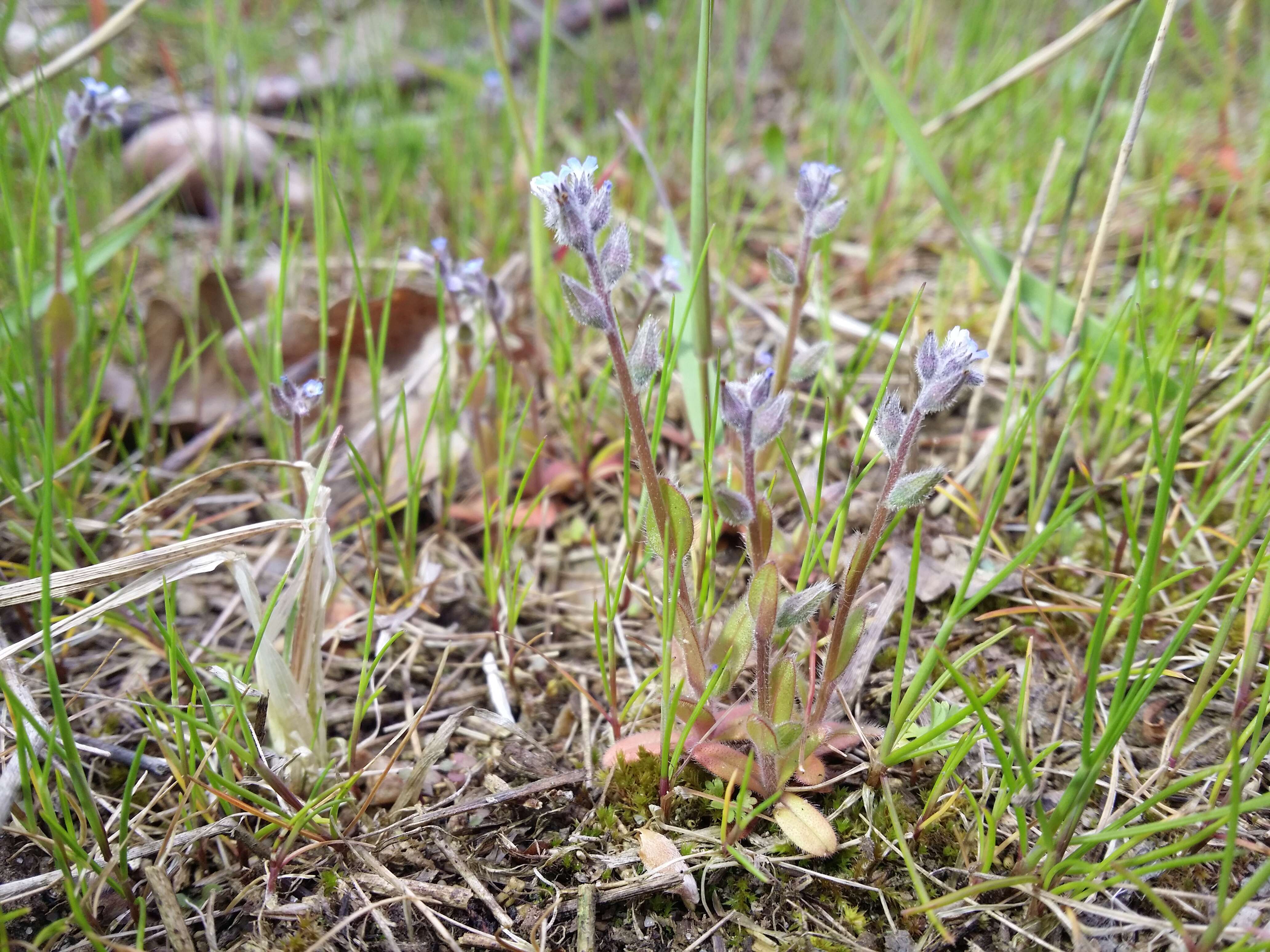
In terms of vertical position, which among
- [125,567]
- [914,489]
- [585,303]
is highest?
[585,303]

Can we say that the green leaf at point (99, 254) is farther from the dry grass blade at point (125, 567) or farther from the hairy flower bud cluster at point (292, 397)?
the dry grass blade at point (125, 567)

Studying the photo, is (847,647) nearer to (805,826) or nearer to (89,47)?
(805,826)

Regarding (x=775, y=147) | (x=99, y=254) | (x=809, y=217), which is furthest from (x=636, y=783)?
(x=775, y=147)

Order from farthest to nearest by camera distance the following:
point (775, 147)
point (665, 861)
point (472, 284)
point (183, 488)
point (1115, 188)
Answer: point (775, 147) → point (472, 284) → point (1115, 188) → point (183, 488) → point (665, 861)

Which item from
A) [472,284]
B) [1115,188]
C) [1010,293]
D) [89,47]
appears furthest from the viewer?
[89,47]

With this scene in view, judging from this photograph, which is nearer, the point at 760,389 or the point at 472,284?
the point at 760,389

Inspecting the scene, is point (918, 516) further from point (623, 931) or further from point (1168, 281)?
point (1168, 281)

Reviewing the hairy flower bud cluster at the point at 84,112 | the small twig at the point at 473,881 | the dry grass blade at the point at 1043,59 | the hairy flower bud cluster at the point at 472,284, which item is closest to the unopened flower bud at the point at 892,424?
the small twig at the point at 473,881

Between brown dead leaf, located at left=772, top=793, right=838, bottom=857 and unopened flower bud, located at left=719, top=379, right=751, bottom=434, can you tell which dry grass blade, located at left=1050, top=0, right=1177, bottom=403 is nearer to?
unopened flower bud, located at left=719, top=379, right=751, bottom=434
